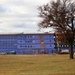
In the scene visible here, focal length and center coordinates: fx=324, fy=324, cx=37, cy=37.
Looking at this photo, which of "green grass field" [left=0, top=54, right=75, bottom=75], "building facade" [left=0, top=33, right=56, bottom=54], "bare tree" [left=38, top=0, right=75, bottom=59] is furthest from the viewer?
"building facade" [left=0, top=33, right=56, bottom=54]

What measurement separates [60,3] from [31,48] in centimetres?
10013

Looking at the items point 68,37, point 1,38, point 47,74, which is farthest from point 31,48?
point 47,74

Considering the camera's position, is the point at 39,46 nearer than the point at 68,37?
No

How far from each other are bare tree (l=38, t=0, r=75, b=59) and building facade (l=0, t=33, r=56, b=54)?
311 feet

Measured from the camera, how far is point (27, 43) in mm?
151625

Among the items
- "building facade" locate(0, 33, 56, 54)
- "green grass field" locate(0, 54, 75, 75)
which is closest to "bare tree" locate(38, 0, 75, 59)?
"green grass field" locate(0, 54, 75, 75)

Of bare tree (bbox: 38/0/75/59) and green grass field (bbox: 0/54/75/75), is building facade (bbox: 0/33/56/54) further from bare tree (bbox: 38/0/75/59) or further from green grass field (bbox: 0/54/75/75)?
green grass field (bbox: 0/54/75/75)

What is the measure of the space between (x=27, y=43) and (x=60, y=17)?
3997 inches

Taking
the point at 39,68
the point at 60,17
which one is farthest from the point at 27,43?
the point at 39,68

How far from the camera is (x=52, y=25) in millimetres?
51031

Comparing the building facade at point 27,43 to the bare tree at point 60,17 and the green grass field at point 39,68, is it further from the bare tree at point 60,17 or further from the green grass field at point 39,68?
the green grass field at point 39,68

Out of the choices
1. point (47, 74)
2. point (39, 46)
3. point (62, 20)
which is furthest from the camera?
point (39, 46)

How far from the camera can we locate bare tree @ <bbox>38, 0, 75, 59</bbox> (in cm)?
5050

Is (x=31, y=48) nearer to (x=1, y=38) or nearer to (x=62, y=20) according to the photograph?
(x=1, y=38)
